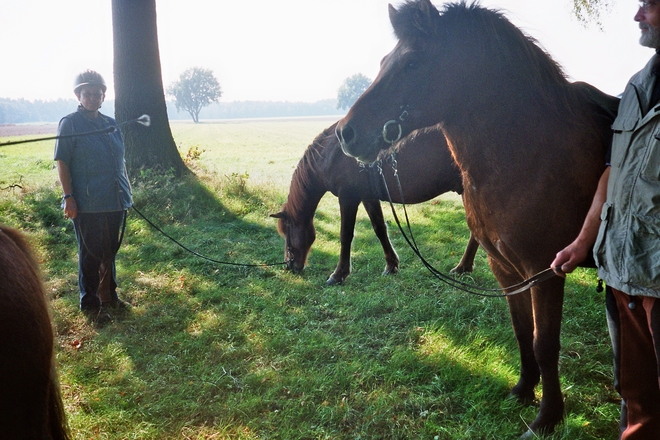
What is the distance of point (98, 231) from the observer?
12.7 feet

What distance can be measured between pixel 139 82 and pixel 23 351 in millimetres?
7601

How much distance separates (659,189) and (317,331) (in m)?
2.90

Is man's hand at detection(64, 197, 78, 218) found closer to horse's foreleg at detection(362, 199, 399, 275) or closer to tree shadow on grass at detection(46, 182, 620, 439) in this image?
tree shadow on grass at detection(46, 182, 620, 439)

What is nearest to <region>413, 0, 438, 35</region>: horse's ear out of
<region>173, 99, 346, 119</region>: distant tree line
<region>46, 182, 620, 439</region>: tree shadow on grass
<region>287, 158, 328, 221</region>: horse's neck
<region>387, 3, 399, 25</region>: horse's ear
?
<region>387, 3, 399, 25</region>: horse's ear

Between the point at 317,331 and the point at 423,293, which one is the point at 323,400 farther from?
the point at 423,293

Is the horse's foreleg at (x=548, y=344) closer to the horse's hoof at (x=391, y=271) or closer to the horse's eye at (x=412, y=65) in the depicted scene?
the horse's eye at (x=412, y=65)

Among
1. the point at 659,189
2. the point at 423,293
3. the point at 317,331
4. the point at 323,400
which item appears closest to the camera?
the point at 659,189

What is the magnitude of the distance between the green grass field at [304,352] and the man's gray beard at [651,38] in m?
2.08

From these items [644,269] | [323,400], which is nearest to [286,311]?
[323,400]

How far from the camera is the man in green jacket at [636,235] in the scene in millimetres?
1331

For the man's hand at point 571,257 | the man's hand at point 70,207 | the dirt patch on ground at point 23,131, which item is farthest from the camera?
the dirt patch on ground at point 23,131

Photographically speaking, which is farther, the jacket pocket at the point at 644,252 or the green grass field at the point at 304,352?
the green grass field at the point at 304,352

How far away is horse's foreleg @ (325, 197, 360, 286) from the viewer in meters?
4.94

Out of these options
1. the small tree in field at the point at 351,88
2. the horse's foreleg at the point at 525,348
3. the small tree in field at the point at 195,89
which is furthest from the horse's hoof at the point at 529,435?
the small tree in field at the point at 195,89
